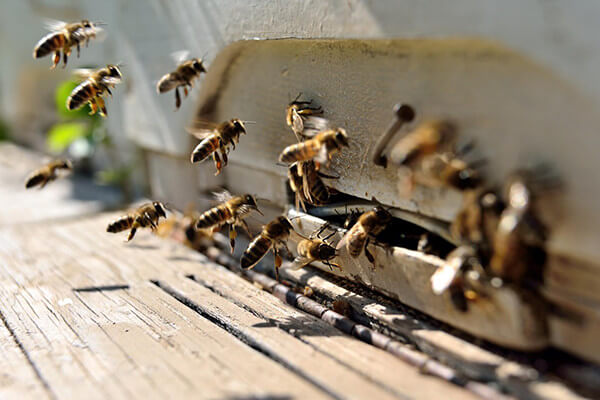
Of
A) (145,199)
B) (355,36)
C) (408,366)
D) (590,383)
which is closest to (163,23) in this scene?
(145,199)

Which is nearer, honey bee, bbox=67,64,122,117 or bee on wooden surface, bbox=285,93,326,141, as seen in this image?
bee on wooden surface, bbox=285,93,326,141

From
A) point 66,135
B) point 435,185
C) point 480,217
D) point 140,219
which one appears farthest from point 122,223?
point 66,135

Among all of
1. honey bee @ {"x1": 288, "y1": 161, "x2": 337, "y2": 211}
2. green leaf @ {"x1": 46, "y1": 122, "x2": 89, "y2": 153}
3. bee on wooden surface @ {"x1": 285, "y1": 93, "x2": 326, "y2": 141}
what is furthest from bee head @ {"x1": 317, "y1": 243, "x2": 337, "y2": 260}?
green leaf @ {"x1": 46, "y1": 122, "x2": 89, "y2": 153}

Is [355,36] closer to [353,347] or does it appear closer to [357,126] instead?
[357,126]

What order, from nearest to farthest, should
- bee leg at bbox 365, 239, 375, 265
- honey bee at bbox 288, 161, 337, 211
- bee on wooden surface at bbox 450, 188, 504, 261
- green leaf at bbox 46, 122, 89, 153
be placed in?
bee on wooden surface at bbox 450, 188, 504, 261
bee leg at bbox 365, 239, 375, 265
honey bee at bbox 288, 161, 337, 211
green leaf at bbox 46, 122, 89, 153

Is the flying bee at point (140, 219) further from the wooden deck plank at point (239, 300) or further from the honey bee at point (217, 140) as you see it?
the honey bee at point (217, 140)

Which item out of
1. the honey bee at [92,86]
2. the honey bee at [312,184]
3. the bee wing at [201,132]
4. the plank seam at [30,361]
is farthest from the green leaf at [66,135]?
the honey bee at [312,184]

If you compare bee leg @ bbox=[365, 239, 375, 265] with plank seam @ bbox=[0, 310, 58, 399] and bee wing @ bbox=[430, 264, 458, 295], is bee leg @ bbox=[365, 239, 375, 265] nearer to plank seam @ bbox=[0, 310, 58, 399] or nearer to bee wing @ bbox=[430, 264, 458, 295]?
bee wing @ bbox=[430, 264, 458, 295]
